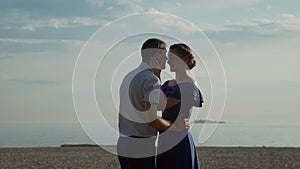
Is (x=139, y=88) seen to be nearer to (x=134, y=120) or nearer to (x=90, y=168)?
(x=134, y=120)

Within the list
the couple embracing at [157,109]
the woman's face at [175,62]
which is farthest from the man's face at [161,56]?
the woman's face at [175,62]

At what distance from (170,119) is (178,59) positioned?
25.3 inches

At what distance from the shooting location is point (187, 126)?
22.2 feet

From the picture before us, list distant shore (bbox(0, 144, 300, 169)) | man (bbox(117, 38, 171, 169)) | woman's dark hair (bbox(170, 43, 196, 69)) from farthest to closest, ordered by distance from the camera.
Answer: distant shore (bbox(0, 144, 300, 169)), woman's dark hair (bbox(170, 43, 196, 69)), man (bbox(117, 38, 171, 169))

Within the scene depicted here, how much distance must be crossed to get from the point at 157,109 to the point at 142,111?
7.2 inches

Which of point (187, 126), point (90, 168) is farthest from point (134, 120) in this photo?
point (90, 168)

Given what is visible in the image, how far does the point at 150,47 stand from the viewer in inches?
249

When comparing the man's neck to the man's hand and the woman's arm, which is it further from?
the man's hand

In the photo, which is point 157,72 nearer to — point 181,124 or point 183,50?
point 183,50

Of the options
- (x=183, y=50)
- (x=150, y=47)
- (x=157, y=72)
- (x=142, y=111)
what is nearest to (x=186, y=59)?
(x=183, y=50)

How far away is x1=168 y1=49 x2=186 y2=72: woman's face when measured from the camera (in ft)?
21.7

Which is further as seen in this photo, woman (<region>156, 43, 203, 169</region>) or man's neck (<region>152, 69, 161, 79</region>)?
woman (<region>156, 43, 203, 169</region>)

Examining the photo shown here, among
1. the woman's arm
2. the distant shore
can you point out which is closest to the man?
the woman's arm

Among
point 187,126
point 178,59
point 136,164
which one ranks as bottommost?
point 136,164
